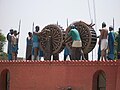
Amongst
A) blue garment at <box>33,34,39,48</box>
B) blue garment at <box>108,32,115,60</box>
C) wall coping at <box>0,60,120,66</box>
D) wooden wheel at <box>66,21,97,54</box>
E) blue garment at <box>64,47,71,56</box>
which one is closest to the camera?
wall coping at <box>0,60,120,66</box>

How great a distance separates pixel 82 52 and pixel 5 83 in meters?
3.90

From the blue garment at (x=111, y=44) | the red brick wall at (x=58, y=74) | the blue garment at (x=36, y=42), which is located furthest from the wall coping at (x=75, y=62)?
the blue garment at (x=111, y=44)

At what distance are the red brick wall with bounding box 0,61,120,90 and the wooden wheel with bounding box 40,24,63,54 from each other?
1.02 m

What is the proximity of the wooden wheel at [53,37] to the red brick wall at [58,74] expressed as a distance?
1023 mm

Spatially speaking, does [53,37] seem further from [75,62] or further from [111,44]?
[111,44]

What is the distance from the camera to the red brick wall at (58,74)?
425 inches

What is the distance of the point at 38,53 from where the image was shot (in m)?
14.4

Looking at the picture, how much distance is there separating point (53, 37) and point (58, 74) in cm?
197

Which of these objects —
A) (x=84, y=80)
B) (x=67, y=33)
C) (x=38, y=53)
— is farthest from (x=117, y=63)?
(x=38, y=53)

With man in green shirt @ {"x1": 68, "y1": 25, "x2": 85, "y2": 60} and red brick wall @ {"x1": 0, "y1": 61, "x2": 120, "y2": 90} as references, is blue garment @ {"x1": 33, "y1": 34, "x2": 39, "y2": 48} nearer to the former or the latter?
red brick wall @ {"x1": 0, "y1": 61, "x2": 120, "y2": 90}

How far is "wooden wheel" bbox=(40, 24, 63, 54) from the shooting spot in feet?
44.8

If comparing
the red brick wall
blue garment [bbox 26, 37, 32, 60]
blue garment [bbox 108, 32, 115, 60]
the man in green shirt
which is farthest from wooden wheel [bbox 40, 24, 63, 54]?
blue garment [bbox 108, 32, 115, 60]

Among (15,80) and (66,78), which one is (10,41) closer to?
(15,80)

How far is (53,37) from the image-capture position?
1384 cm
